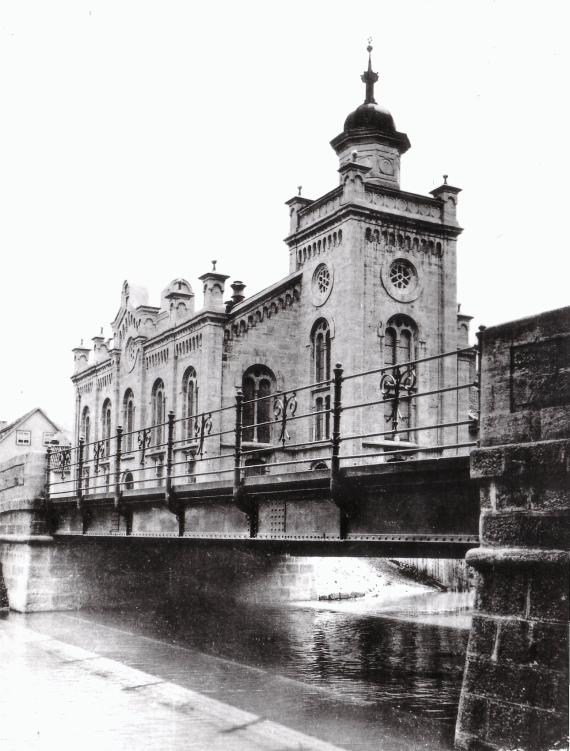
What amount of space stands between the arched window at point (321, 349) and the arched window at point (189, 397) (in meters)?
4.56

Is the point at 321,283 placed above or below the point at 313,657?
above

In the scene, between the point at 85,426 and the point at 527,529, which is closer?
the point at 527,529

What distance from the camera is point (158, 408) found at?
36344mm

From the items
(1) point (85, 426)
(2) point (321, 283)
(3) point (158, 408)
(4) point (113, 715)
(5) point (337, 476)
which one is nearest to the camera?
(5) point (337, 476)

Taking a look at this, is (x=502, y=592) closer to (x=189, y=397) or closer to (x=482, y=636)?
(x=482, y=636)

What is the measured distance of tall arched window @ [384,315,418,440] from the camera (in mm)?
29578

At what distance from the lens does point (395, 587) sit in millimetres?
31469

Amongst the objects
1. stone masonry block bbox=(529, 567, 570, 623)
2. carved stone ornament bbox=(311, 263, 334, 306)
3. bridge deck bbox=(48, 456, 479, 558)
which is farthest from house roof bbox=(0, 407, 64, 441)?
stone masonry block bbox=(529, 567, 570, 623)

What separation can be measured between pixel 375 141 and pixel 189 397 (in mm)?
12003

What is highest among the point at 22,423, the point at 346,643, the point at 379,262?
the point at 379,262

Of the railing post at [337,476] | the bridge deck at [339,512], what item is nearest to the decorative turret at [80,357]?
the bridge deck at [339,512]

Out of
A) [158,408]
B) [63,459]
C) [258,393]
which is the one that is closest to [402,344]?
[258,393]

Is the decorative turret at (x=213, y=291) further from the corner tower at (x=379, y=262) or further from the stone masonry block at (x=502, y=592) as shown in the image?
the stone masonry block at (x=502, y=592)

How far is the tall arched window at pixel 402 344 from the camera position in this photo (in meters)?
29.6
